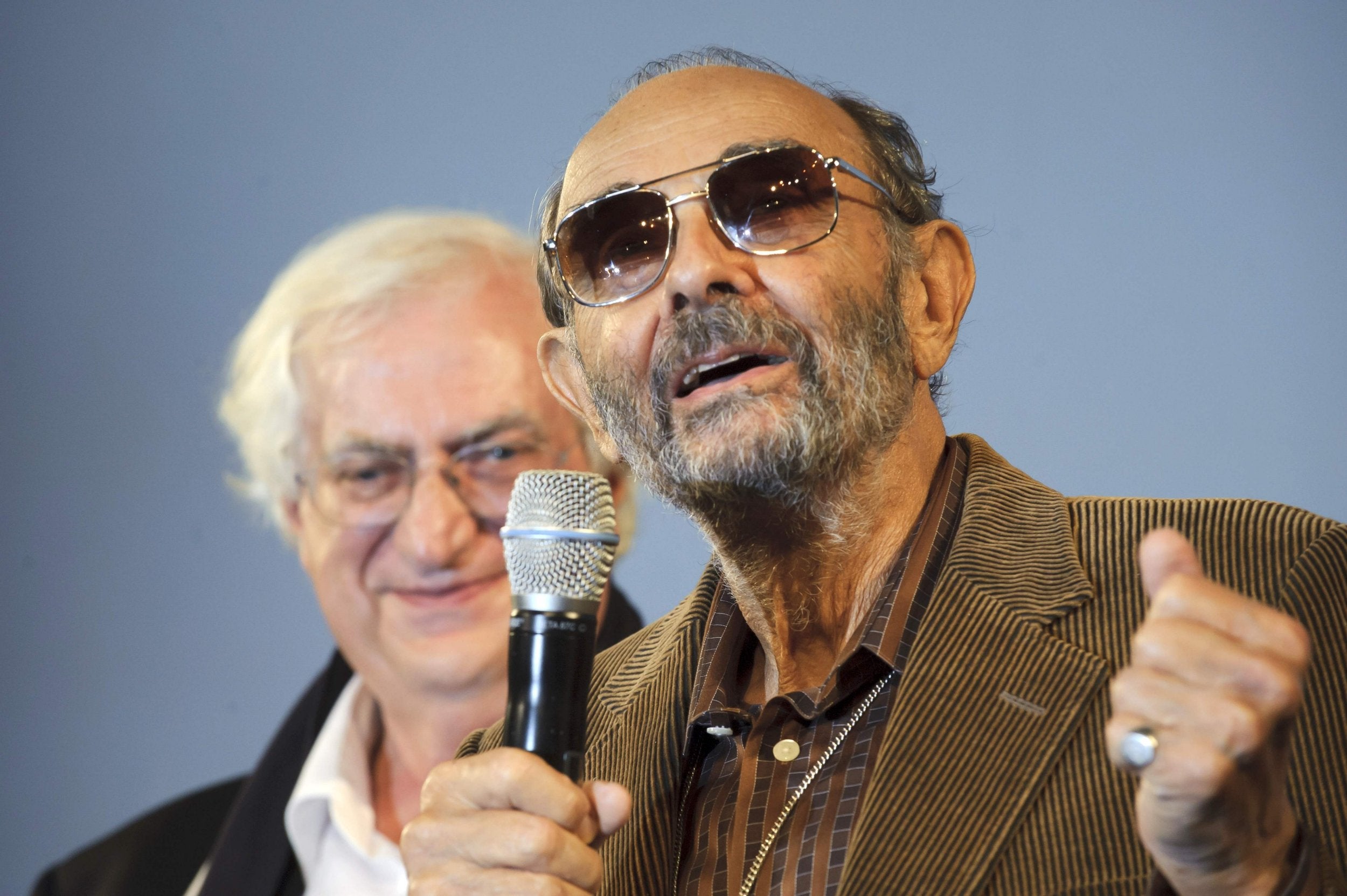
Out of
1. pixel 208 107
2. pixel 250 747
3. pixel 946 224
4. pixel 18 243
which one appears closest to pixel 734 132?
pixel 946 224

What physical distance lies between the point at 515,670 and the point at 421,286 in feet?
6.22

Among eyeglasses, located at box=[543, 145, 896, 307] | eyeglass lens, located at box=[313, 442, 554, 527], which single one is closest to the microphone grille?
eyeglasses, located at box=[543, 145, 896, 307]

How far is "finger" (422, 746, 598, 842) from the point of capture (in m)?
1.28

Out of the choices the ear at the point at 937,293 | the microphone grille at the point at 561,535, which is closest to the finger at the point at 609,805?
the microphone grille at the point at 561,535

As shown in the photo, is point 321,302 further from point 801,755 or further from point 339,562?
point 801,755

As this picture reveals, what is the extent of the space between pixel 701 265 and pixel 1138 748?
1.04 m

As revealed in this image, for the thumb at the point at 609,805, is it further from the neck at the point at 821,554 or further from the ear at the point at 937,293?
the ear at the point at 937,293

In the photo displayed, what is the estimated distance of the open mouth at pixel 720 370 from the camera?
181cm

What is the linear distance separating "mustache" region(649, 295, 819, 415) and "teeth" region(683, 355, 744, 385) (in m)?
0.02

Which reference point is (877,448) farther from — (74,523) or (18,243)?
(18,243)

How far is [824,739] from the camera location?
1.71 metres

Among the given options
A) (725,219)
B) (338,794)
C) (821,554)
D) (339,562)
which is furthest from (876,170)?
(338,794)

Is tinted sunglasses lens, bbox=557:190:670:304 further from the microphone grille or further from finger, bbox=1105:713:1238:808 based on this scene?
finger, bbox=1105:713:1238:808

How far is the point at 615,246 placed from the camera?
196cm
